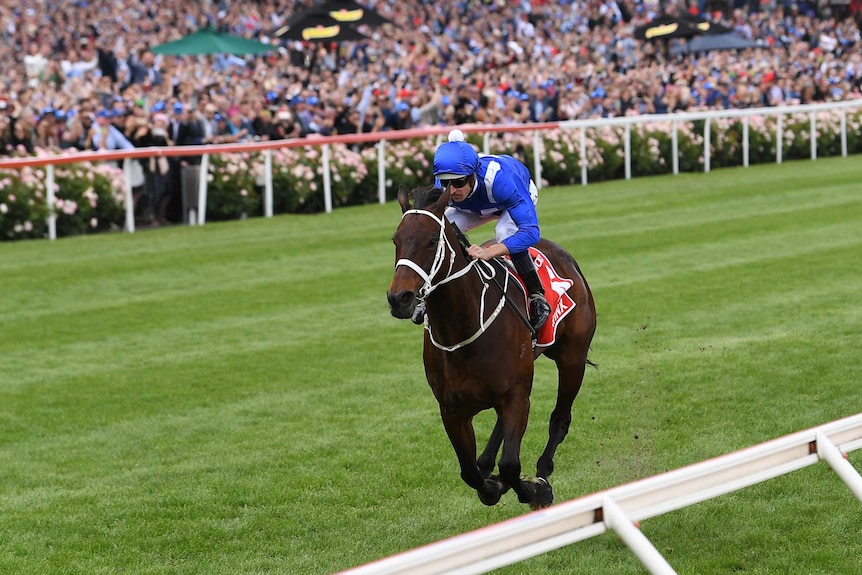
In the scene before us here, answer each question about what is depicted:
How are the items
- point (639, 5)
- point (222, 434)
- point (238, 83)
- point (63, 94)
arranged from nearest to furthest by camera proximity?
point (222, 434), point (63, 94), point (238, 83), point (639, 5)

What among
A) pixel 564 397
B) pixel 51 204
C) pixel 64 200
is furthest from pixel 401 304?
pixel 64 200

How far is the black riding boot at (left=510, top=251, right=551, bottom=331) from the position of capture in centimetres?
573

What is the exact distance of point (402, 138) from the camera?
18500 mm

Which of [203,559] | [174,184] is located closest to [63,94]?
[174,184]

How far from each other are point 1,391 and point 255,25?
25.7m

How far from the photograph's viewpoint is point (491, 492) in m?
5.41

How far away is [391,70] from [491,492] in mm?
21186

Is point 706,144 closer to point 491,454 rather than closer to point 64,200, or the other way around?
point 64,200

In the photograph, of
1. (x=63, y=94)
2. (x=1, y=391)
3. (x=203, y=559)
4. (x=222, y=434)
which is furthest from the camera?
(x=63, y=94)

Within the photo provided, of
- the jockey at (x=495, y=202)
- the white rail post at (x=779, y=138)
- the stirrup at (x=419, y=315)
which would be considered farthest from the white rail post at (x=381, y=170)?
the stirrup at (x=419, y=315)

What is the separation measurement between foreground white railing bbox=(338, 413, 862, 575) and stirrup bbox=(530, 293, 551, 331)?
6.28 ft

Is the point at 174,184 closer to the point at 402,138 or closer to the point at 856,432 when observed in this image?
the point at 402,138

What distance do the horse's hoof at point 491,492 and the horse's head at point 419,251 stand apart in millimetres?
973

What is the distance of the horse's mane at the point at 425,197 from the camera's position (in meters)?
5.11
